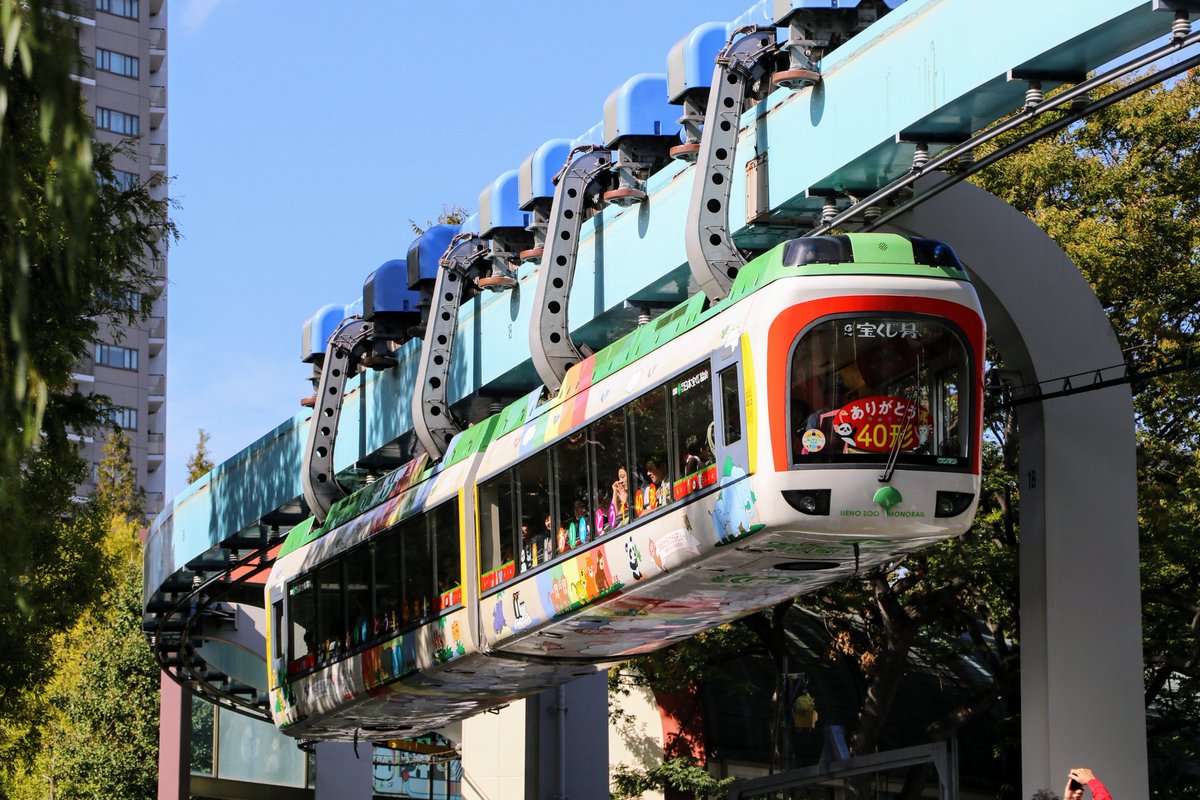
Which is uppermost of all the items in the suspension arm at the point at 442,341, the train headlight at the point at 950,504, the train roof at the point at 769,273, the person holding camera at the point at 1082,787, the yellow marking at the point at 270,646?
the suspension arm at the point at 442,341

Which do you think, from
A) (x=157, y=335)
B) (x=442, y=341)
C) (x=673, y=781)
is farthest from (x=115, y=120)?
(x=442, y=341)

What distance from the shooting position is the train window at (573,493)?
1569 cm

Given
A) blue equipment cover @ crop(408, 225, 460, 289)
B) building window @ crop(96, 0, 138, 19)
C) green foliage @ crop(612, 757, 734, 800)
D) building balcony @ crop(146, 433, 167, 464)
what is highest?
building window @ crop(96, 0, 138, 19)

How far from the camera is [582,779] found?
28.3 m

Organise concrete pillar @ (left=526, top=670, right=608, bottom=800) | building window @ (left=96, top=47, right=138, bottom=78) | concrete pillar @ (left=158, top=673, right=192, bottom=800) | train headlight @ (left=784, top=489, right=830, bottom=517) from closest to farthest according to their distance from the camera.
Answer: train headlight @ (left=784, top=489, right=830, bottom=517), concrete pillar @ (left=526, top=670, right=608, bottom=800), concrete pillar @ (left=158, top=673, right=192, bottom=800), building window @ (left=96, top=47, right=138, bottom=78)

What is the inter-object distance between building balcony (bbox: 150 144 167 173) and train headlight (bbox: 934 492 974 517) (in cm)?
8846

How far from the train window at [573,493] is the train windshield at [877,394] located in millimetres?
3004

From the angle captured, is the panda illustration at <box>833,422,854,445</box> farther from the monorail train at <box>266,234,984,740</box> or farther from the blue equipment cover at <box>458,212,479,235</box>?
the blue equipment cover at <box>458,212,479,235</box>

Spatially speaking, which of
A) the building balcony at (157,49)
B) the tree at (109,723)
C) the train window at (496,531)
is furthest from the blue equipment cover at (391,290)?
the building balcony at (157,49)

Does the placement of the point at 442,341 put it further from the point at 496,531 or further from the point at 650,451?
the point at 650,451

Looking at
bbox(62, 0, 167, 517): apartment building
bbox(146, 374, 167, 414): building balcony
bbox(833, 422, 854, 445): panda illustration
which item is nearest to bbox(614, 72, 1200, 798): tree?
bbox(833, 422, 854, 445): panda illustration

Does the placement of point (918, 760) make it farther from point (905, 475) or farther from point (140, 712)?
point (140, 712)

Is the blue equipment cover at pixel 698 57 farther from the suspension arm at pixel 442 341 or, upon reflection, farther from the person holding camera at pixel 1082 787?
the person holding camera at pixel 1082 787

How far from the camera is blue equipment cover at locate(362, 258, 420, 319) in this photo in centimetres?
2400
